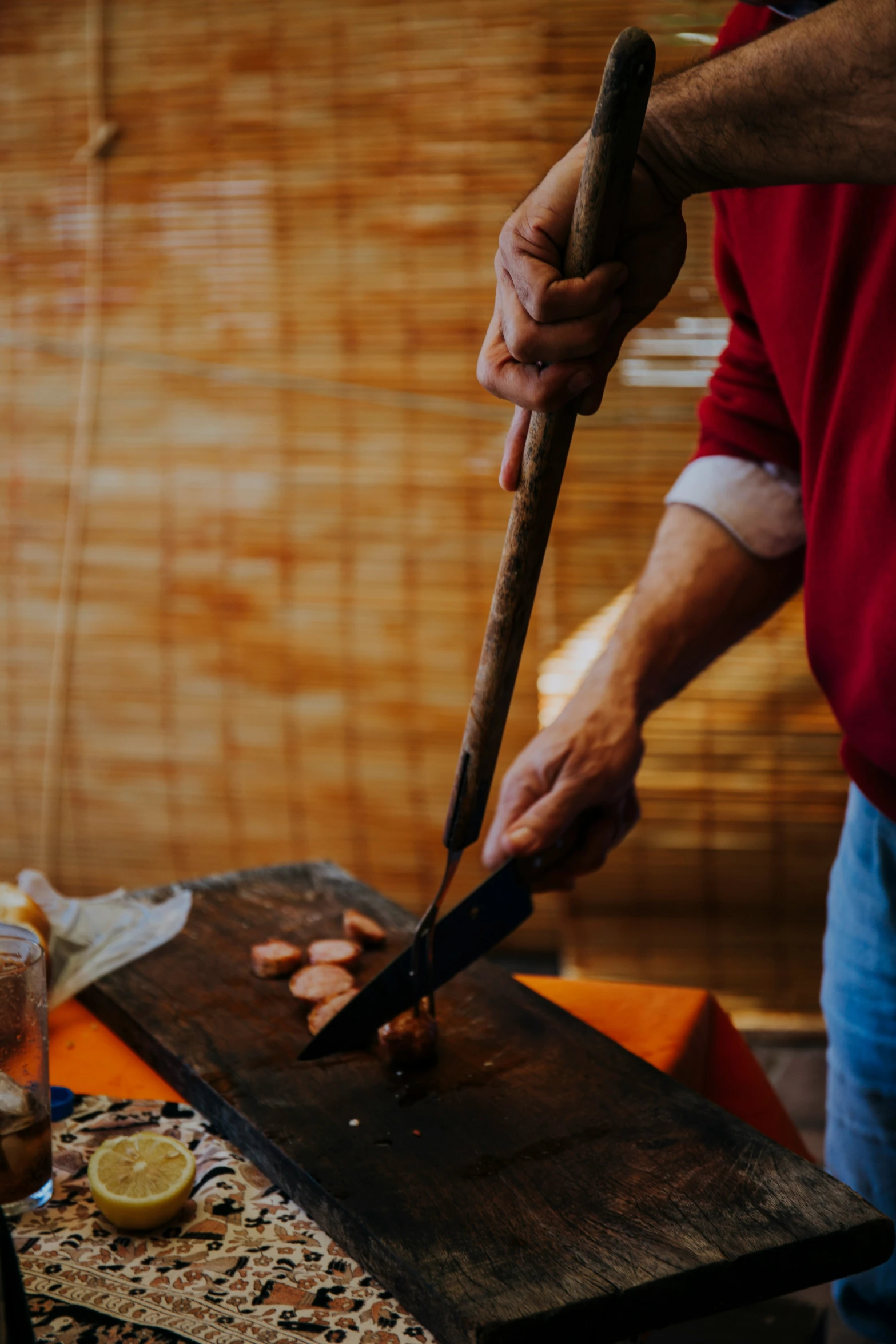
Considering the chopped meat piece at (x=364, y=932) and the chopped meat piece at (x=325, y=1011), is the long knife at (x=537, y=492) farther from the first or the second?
the chopped meat piece at (x=364, y=932)

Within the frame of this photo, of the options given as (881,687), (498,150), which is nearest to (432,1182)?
Answer: (881,687)

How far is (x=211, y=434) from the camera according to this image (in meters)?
3.04

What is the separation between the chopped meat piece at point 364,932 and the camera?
57.9 inches

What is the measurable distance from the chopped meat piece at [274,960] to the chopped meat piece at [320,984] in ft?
0.10

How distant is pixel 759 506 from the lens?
1.51m

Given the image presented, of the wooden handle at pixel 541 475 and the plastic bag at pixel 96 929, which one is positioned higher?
the wooden handle at pixel 541 475

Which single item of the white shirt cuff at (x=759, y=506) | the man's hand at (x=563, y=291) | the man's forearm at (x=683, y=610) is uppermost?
the man's hand at (x=563, y=291)

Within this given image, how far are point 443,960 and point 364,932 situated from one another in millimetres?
259

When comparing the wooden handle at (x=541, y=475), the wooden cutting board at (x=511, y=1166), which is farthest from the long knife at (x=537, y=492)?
the wooden cutting board at (x=511, y=1166)

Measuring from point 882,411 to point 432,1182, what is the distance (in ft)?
2.78

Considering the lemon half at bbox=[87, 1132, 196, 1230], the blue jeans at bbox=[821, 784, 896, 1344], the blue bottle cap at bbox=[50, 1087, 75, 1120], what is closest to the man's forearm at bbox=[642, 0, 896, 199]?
the blue jeans at bbox=[821, 784, 896, 1344]

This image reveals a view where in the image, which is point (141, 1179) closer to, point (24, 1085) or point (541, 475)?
point (24, 1085)

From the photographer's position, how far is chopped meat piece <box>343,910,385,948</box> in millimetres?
1471

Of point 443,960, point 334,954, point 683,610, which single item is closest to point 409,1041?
point 443,960
